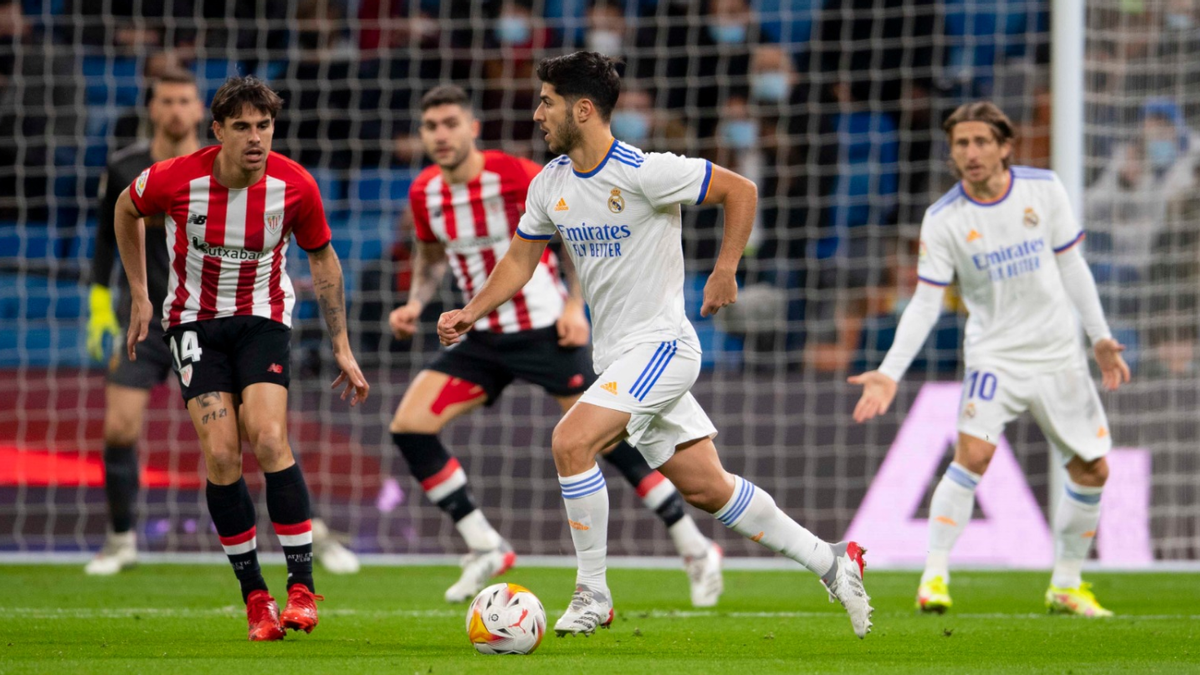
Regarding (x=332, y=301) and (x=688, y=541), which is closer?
(x=332, y=301)

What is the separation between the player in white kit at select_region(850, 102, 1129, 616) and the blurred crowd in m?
3.46

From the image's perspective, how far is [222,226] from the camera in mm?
4824

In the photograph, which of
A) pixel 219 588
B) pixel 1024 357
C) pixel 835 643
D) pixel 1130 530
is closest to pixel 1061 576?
pixel 1024 357

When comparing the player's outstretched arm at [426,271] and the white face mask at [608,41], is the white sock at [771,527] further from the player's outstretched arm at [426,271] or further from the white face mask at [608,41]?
Answer: the white face mask at [608,41]

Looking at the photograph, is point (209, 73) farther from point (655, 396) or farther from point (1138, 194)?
point (655, 396)

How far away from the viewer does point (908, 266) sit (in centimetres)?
1025

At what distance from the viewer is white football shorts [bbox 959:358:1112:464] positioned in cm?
611

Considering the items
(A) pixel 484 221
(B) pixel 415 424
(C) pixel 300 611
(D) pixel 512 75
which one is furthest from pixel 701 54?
(C) pixel 300 611

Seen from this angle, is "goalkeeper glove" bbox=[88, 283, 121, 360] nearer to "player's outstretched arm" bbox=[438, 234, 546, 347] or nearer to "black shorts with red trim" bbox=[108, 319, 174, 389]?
"black shorts with red trim" bbox=[108, 319, 174, 389]

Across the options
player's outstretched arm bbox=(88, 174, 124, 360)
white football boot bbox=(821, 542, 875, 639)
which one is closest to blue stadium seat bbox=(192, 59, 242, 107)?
player's outstretched arm bbox=(88, 174, 124, 360)

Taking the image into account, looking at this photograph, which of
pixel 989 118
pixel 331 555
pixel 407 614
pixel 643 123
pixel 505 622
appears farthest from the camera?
pixel 643 123

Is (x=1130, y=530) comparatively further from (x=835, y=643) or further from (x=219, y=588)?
(x=219, y=588)

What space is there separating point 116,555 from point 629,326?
4.14 meters

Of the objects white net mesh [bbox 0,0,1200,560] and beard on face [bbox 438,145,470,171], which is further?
white net mesh [bbox 0,0,1200,560]
